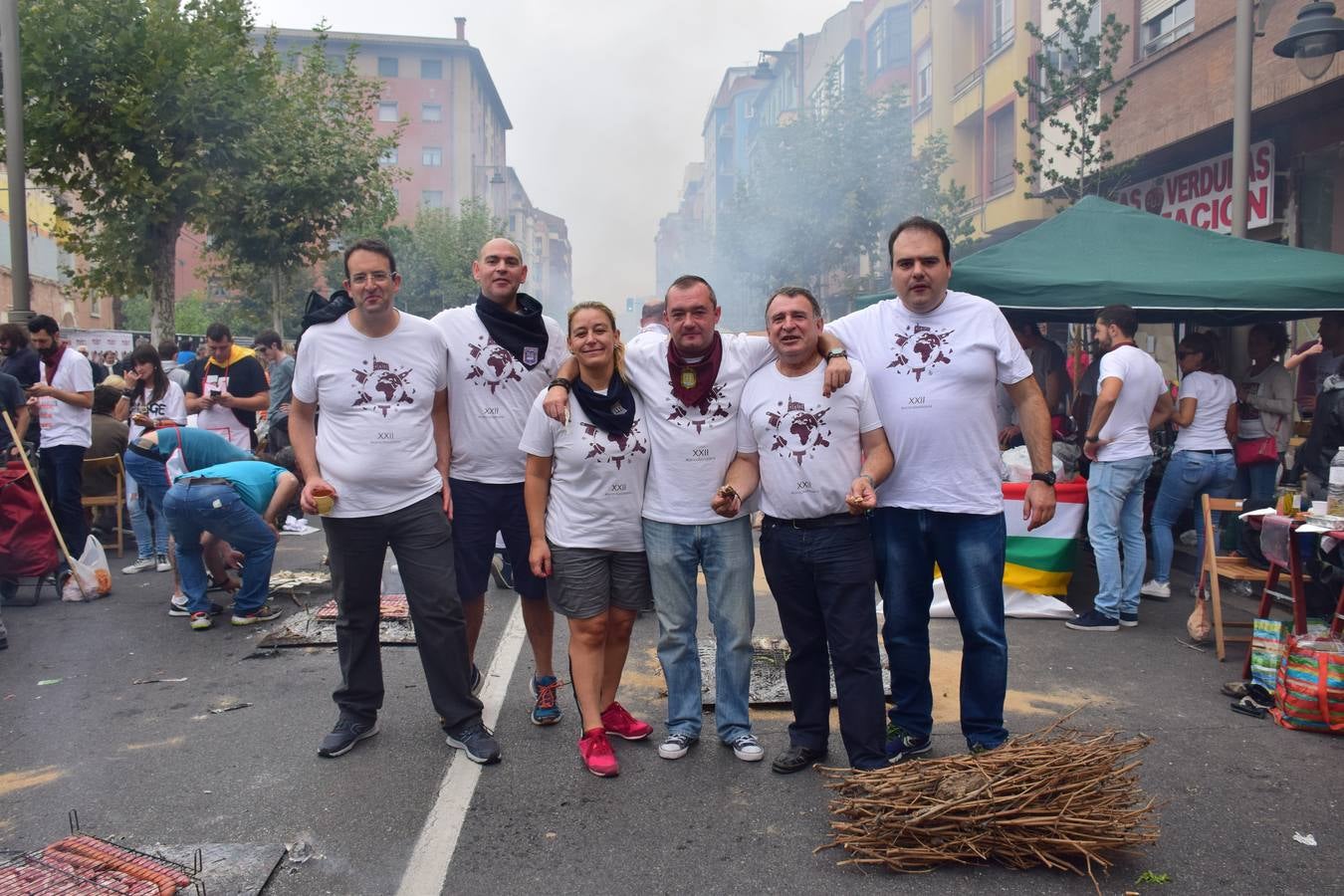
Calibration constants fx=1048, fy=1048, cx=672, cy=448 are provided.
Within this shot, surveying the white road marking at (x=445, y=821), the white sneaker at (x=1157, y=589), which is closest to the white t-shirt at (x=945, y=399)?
the white road marking at (x=445, y=821)

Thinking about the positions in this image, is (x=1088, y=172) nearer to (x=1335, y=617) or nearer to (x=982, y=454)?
(x=1335, y=617)

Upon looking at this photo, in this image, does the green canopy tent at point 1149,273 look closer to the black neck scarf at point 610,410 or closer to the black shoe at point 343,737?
the black neck scarf at point 610,410

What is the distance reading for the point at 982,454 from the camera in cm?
399

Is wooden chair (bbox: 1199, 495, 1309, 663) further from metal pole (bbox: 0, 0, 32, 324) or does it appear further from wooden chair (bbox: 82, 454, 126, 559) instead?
metal pole (bbox: 0, 0, 32, 324)

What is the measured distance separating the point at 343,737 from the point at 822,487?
2.31 metres

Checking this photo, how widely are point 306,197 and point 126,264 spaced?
9.90ft

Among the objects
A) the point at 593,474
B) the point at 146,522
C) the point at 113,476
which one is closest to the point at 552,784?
the point at 593,474

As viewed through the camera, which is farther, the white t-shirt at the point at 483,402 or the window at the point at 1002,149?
the window at the point at 1002,149

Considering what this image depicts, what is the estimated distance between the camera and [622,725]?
4.57m

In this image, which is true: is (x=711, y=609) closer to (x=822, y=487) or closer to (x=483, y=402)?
(x=822, y=487)

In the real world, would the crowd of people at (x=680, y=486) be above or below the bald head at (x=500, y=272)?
below

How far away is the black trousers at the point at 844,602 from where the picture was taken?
394 centimetres

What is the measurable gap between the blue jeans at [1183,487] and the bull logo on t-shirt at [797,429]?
431cm

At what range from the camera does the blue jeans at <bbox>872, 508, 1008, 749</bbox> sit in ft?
13.1
